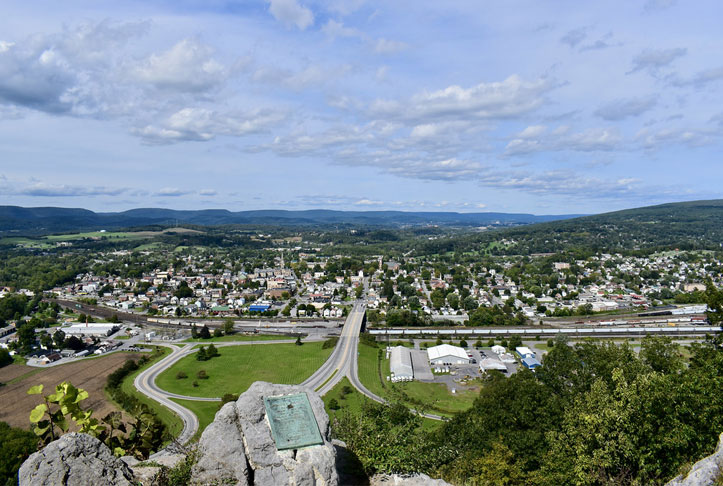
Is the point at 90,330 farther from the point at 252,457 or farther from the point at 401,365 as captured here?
the point at 252,457

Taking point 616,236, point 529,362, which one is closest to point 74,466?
point 529,362

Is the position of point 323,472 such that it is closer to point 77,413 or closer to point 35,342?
point 77,413

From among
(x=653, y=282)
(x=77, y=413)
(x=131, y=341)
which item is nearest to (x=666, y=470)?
(x=77, y=413)

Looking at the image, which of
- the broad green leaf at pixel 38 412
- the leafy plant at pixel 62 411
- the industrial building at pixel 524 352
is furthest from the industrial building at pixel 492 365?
the broad green leaf at pixel 38 412

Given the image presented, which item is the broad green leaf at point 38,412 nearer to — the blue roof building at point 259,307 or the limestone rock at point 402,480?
the limestone rock at point 402,480

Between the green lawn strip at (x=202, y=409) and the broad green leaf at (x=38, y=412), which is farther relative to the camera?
the green lawn strip at (x=202, y=409)

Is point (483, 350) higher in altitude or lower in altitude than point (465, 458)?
lower

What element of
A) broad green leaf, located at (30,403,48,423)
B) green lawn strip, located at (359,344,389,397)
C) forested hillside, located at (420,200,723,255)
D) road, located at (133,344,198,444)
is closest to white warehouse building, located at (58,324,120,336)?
road, located at (133,344,198,444)
